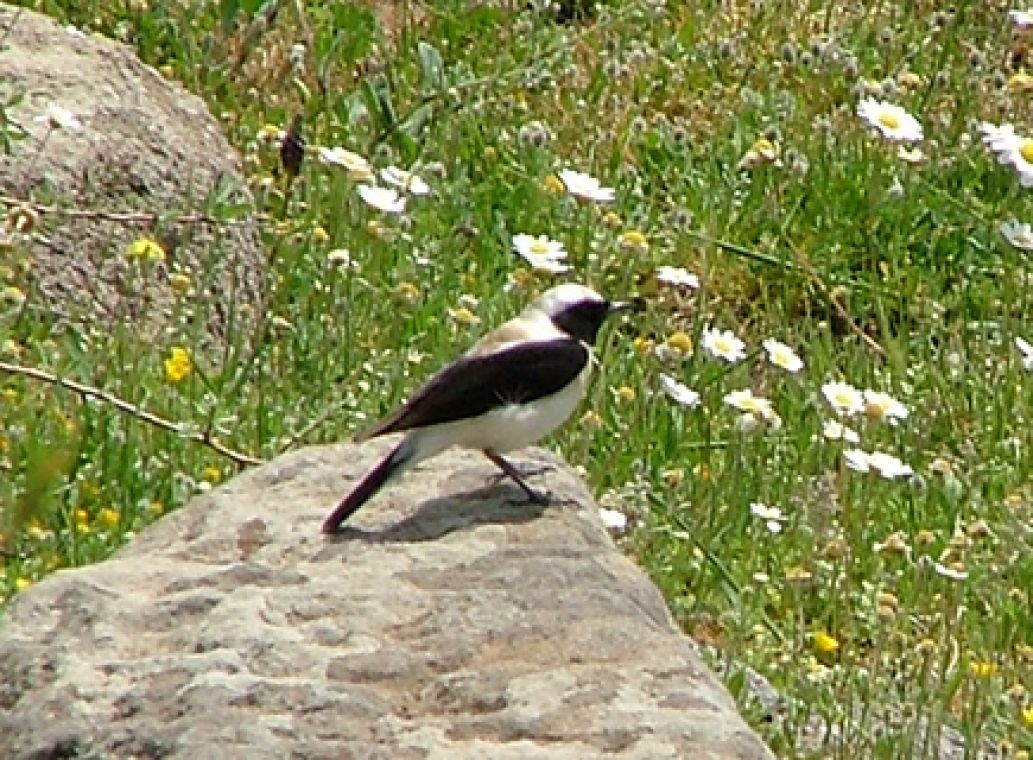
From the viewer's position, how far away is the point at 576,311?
521cm

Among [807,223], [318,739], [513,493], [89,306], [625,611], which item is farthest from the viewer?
[807,223]

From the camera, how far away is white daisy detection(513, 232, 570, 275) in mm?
6871

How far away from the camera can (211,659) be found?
378 centimetres

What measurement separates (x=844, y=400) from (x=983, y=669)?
1247mm

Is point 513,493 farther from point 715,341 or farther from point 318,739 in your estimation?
point 715,341

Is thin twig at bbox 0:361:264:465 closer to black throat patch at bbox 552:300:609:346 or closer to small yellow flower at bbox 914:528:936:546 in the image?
black throat patch at bbox 552:300:609:346

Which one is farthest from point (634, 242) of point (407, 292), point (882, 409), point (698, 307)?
point (882, 409)

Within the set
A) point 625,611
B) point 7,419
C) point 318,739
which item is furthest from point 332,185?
point 318,739

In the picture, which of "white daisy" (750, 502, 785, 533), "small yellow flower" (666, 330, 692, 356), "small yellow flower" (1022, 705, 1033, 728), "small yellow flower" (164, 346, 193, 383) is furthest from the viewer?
"small yellow flower" (666, 330, 692, 356)

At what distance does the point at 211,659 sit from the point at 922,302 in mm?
4182

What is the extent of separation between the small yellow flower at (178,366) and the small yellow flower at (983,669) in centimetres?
196

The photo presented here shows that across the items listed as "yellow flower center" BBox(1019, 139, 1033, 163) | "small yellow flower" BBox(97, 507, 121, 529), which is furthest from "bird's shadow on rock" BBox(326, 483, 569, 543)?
"yellow flower center" BBox(1019, 139, 1033, 163)

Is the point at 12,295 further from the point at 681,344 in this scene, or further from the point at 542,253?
the point at 681,344

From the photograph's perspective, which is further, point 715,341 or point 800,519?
point 715,341
